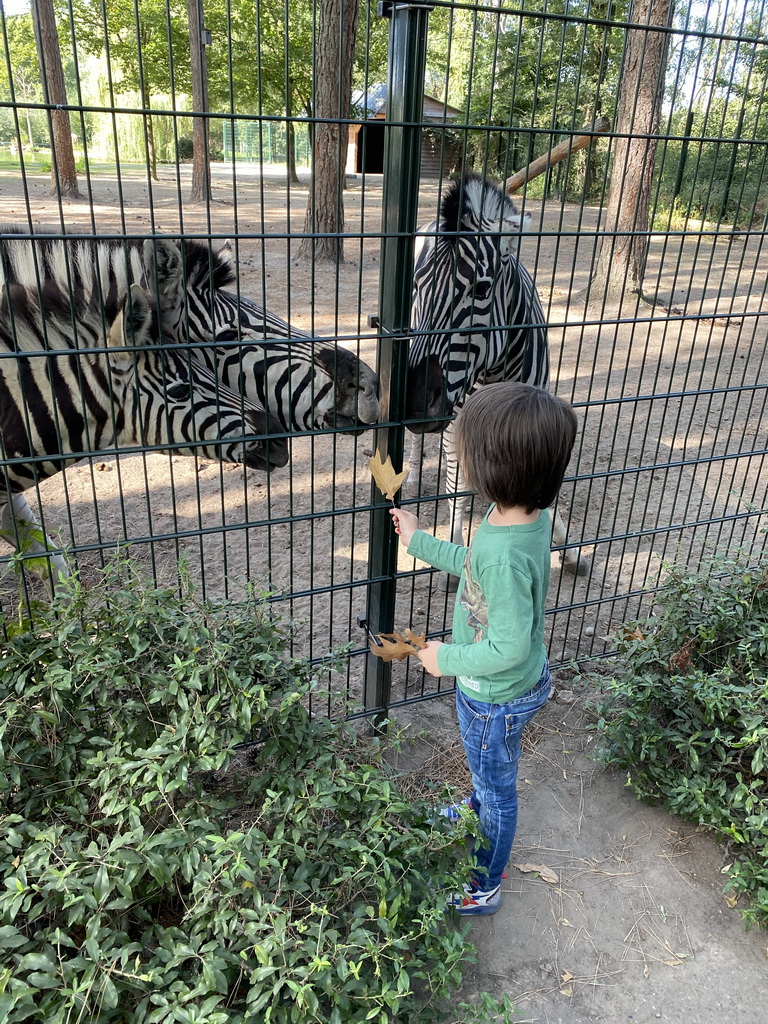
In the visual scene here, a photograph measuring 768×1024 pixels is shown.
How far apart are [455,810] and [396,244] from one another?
191cm

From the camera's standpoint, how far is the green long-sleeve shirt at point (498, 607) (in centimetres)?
210

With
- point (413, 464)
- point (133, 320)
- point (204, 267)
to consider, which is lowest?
point (413, 464)

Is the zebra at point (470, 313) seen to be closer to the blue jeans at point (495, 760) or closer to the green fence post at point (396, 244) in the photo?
the green fence post at point (396, 244)

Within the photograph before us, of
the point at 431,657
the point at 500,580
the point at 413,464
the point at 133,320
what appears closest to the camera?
the point at 500,580

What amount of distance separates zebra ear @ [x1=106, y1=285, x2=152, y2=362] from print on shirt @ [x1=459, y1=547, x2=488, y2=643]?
1.46 m

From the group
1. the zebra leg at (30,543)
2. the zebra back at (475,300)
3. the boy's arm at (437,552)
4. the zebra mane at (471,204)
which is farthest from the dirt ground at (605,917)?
the zebra mane at (471,204)

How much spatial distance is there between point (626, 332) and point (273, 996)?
876cm

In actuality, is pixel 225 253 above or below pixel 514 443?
above

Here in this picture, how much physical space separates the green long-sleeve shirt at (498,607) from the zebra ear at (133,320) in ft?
4.25

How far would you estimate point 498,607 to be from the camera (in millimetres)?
2113

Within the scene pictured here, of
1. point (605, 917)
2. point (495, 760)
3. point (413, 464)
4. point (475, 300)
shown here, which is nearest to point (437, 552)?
point (495, 760)

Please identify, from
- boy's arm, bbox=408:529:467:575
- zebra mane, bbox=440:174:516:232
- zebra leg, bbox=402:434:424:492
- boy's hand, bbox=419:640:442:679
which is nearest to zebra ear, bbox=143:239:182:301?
boy's arm, bbox=408:529:467:575

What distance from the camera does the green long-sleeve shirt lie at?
82.6 inches

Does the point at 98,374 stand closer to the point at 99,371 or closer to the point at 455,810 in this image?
the point at 99,371
